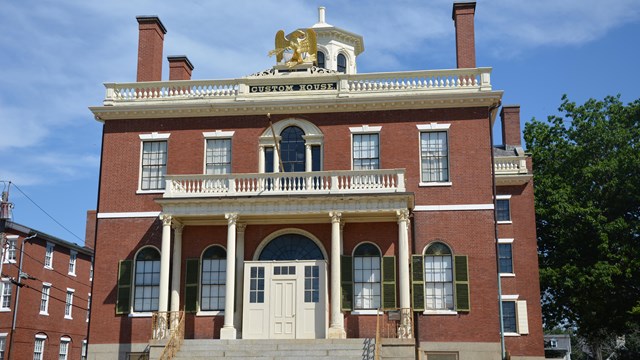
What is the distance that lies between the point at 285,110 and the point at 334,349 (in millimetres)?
8819

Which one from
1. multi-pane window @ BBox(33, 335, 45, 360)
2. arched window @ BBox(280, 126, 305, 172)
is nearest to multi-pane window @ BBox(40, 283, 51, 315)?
multi-pane window @ BBox(33, 335, 45, 360)

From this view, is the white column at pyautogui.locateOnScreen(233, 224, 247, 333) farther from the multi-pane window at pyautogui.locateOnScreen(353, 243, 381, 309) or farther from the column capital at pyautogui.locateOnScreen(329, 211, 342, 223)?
the multi-pane window at pyautogui.locateOnScreen(353, 243, 381, 309)

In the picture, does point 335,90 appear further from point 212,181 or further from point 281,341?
point 281,341

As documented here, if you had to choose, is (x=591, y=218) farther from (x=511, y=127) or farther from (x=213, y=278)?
(x=213, y=278)

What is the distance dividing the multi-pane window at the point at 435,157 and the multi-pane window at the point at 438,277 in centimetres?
231

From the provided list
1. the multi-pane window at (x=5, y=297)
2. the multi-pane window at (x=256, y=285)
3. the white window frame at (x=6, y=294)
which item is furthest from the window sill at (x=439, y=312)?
the multi-pane window at (x=5, y=297)

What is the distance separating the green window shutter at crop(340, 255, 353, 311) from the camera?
967 inches

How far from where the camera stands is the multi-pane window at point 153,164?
87.6 ft

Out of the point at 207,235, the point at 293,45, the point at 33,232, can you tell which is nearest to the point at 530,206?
the point at 293,45

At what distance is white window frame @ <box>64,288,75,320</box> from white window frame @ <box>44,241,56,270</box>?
2.52 metres

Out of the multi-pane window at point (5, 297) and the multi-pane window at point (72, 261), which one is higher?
the multi-pane window at point (72, 261)

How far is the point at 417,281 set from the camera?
974 inches

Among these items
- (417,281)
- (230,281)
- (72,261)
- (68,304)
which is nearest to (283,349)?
(230,281)

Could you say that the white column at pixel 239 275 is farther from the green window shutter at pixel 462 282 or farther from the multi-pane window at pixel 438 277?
the green window shutter at pixel 462 282
